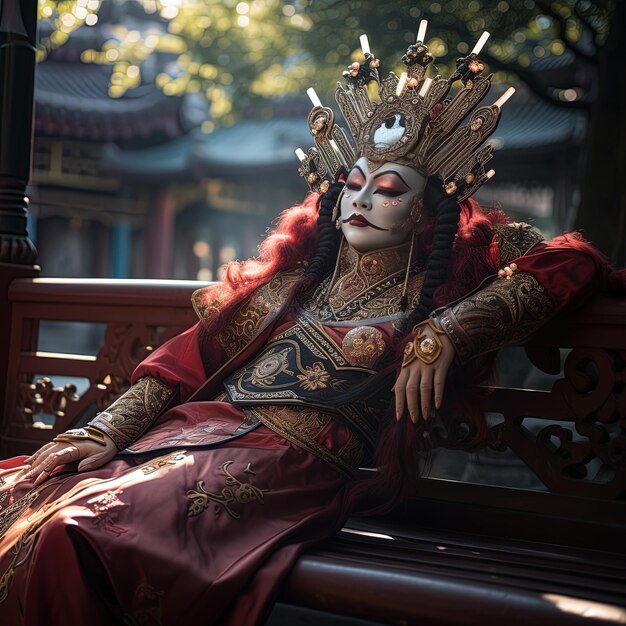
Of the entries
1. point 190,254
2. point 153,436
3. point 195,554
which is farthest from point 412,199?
point 190,254

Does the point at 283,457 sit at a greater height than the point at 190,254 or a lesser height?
lesser

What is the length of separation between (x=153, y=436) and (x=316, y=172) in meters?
1.06

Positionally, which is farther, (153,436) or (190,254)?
(190,254)

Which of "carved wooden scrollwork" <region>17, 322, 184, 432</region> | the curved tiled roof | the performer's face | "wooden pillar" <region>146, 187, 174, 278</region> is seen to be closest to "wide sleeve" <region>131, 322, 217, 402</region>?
"carved wooden scrollwork" <region>17, 322, 184, 432</region>

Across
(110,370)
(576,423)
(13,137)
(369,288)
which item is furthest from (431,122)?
(13,137)

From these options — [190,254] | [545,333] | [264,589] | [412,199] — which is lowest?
[264,589]

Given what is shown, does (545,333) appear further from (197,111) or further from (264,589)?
(197,111)

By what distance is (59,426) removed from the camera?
3703 mm

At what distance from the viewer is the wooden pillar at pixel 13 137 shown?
3.84m

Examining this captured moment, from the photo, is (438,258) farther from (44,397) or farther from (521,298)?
(44,397)

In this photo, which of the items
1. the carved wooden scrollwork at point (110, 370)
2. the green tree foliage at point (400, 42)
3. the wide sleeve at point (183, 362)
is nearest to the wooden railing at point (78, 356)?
the carved wooden scrollwork at point (110, 370)

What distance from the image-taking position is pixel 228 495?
2.42 meters

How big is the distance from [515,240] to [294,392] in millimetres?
804

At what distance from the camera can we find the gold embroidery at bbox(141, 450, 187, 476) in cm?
247
